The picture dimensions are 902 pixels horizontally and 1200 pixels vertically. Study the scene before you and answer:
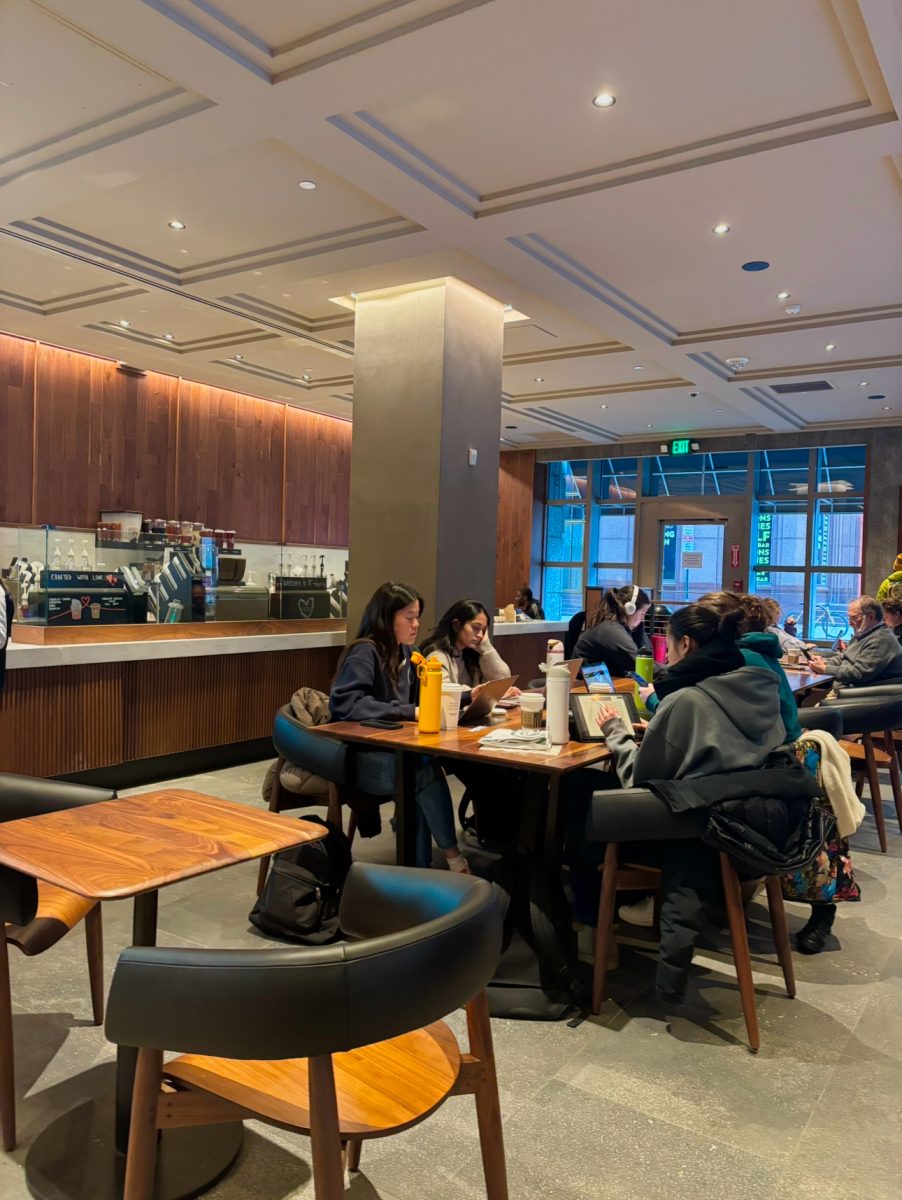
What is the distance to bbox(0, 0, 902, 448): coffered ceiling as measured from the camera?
3.31m

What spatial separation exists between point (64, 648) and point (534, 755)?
9.76 feet

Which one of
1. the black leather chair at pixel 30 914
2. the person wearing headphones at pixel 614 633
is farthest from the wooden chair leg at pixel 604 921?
the person wearing headphones at pixel 614 633

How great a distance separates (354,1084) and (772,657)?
211cm

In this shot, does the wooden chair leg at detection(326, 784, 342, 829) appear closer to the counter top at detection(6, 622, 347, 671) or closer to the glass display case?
the counter top at detection(6, 622, 347, 671)

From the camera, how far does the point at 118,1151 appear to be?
201cm

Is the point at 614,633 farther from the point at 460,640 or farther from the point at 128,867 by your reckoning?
the point at 128,867

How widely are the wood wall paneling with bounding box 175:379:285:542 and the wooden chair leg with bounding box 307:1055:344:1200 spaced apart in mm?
8646

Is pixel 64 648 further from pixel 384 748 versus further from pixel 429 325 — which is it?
pixel 429 325

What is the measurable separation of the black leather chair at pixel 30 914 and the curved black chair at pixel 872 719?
317 centimetres

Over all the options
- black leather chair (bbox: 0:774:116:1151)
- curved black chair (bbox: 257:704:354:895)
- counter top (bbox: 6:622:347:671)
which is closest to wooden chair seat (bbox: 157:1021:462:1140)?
black leather chair (bbox: 0:774:116:1151)

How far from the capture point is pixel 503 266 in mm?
5582

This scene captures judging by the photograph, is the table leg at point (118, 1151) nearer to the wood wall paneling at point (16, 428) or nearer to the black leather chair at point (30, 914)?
the black leather chair at point (30, 914)

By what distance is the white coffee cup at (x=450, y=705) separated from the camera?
11.0 feet

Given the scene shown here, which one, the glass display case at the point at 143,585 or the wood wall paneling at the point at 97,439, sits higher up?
the wood wall paneling at the point at 97,439
